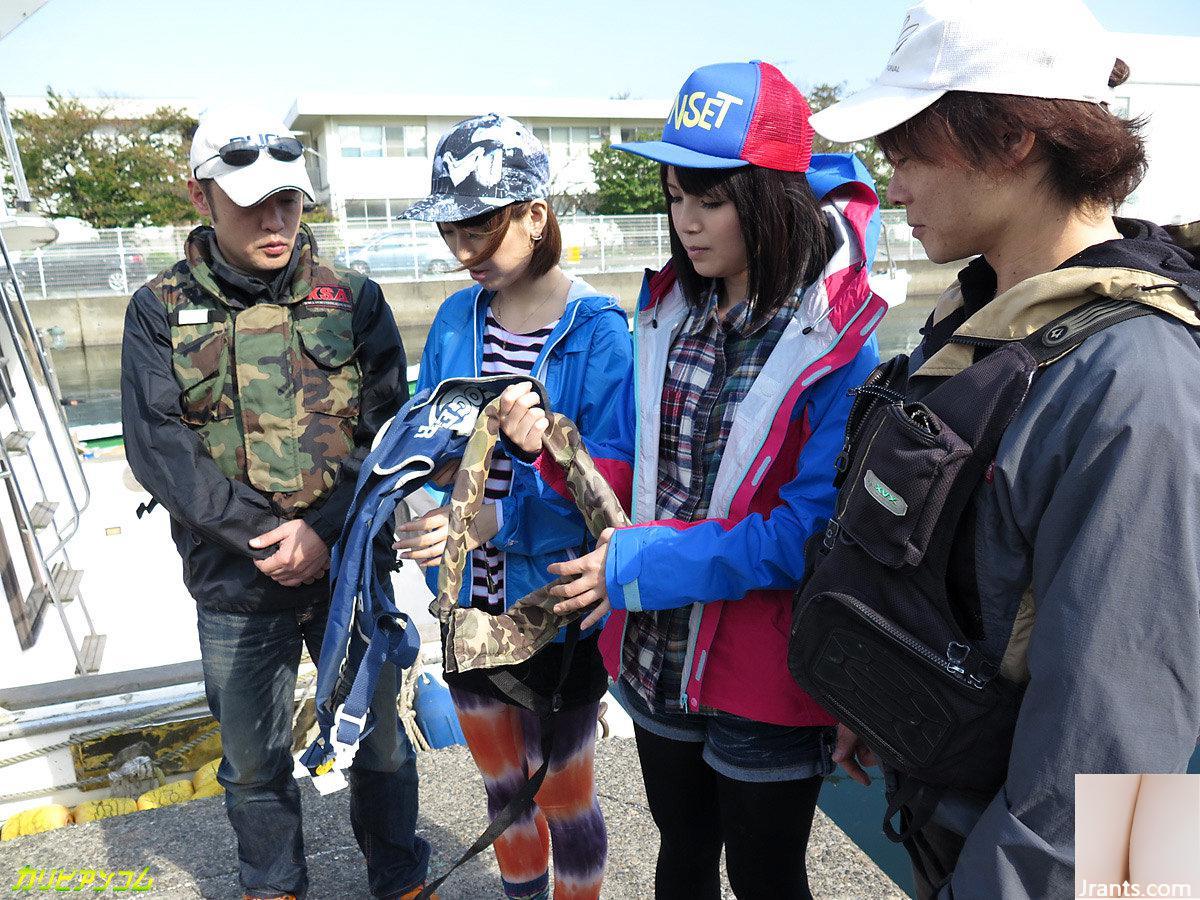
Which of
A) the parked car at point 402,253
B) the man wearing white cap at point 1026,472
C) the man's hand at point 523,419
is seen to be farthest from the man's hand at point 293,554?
the parked car at point 402,253

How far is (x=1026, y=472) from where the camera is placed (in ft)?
3.76

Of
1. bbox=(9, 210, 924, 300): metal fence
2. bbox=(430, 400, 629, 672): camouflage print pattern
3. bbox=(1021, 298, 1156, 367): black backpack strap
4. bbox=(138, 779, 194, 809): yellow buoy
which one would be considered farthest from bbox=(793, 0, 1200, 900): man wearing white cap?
bbox=(9, 210, 924, 300): metal fence

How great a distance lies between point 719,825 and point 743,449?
0.94m

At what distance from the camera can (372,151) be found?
38.3 metres

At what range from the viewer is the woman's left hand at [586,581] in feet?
6.02

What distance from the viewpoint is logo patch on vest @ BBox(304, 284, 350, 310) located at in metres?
2.58

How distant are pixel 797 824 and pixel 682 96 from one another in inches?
61.4

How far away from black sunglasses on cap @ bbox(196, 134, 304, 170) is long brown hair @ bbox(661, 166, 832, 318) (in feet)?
4.08

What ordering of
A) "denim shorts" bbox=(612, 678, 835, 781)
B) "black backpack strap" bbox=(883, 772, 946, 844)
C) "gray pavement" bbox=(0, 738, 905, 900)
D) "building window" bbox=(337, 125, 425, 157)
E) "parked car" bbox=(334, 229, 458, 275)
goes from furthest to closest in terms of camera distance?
1. "building window" bbox=(337, 125, 425, 157)
2. "parked car" bbox=(334, 229, 458, 275)
3. "gray pavement" bbox=(0, 738, 905, 900)
4. "denim shorts" bbox=(612, 678, 835, 781)
5. "black backpack strap" bbox=(883, 772, 946, 844)

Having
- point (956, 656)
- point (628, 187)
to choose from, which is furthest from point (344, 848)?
point (628, 187)

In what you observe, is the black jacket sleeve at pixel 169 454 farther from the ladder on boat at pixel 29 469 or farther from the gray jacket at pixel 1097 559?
the gray jacket at pixel 1097 559

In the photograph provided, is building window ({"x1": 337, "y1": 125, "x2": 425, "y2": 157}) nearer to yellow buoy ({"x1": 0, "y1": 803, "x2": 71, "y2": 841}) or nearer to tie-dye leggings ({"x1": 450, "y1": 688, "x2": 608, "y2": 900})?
yellow buoy ({"x1": 0, "y1": 803, "x2": 71, "y2": 841})

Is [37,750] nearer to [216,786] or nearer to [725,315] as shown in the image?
[216,786]

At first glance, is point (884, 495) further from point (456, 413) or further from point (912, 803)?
point (456, 413)
